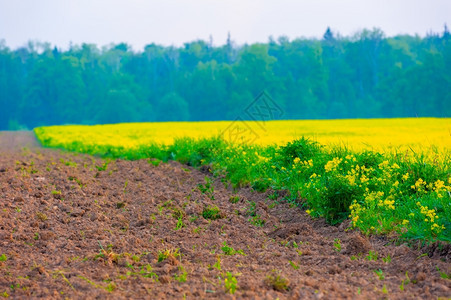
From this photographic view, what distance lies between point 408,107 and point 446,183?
A: 175ft

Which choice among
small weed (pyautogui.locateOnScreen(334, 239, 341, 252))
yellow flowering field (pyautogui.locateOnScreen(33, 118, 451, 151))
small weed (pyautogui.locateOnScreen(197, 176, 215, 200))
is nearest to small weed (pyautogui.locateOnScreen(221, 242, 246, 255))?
small weed (pyautogui.locateOnScreen(334, 239, 341, 252))

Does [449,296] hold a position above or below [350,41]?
below

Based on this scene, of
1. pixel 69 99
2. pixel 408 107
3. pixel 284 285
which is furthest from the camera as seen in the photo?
pixel 69 99

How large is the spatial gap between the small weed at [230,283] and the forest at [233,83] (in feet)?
187

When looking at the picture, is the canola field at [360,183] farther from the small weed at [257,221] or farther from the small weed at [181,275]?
the small weed at [181,275]

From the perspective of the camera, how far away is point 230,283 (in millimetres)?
4375

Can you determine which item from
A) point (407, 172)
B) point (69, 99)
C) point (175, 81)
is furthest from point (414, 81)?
point (407, 172)

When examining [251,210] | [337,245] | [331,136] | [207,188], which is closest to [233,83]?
[331,136]

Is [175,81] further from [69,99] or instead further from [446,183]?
[446,183]

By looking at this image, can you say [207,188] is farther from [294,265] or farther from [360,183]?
[294,265]

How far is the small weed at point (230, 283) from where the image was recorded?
4.16m

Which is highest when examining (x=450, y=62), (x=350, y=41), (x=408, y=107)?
(x=350, y=41)

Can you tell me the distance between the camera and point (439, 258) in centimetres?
483

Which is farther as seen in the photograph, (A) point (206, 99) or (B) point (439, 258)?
(A) point (206, 99)
